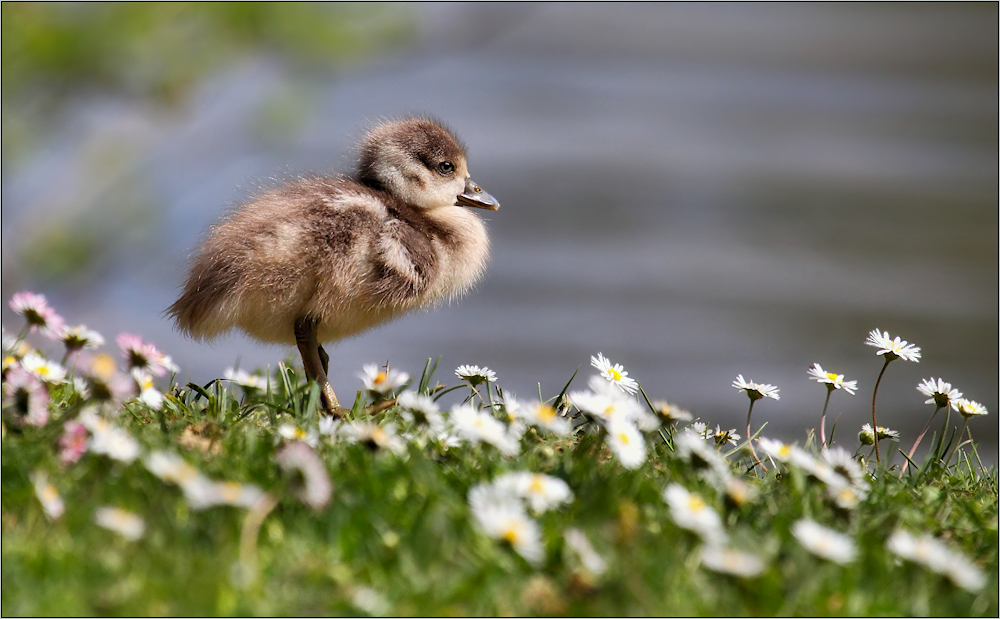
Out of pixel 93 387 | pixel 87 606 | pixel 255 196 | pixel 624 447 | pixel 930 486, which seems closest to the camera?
pixel 87 606

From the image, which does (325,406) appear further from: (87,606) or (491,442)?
(87,606)

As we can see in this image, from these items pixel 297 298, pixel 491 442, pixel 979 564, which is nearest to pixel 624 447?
pixel 491 442

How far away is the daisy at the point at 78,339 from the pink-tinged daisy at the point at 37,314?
0.08ft

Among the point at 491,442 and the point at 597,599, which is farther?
the point at 491,442

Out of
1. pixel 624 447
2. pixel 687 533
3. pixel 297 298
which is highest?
pixel 297 298

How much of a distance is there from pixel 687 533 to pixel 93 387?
1004 millimetres

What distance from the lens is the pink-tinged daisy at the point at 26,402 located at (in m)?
1.81

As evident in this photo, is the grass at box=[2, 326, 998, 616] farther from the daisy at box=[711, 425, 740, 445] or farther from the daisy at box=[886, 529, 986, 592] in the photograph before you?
the daisy at box=[711, 425, 740, 445]

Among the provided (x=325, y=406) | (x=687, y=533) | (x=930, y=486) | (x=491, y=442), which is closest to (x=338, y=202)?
(x=325, y=406)

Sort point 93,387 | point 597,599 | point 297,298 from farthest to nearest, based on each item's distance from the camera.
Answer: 1. point 297,298
2. point 93,387
3. point 597,599

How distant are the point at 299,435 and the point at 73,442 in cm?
43

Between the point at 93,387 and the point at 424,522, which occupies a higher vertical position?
the point at 93,387

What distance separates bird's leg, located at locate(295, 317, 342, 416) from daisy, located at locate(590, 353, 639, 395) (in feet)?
2.35

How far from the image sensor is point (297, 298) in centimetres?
255
